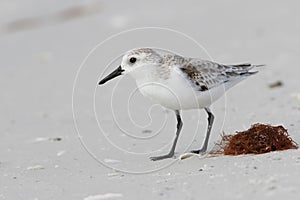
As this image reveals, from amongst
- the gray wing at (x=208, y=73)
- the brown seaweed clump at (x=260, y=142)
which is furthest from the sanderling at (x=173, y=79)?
the brown seaweed clump at (x=260, y=142)

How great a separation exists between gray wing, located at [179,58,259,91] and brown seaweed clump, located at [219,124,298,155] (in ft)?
1.46

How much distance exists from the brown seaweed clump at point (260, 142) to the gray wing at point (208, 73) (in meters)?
0.45

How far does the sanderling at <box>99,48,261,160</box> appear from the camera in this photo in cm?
484

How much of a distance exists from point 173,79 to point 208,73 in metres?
0.35

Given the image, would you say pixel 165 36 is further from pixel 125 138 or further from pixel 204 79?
pixel 204 79

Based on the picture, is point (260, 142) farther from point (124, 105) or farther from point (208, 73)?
point (124, 105)

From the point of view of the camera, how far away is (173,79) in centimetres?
486

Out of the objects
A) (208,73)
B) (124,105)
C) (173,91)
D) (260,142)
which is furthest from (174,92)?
(124,105)

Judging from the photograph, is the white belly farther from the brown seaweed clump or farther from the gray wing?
the brown seaweed clump

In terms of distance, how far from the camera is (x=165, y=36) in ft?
31.9

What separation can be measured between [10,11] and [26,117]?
582 centimetres

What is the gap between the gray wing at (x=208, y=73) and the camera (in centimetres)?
495

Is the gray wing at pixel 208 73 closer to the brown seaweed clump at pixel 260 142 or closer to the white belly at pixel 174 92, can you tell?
the white belly at pixel 174 92

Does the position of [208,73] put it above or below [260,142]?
above
